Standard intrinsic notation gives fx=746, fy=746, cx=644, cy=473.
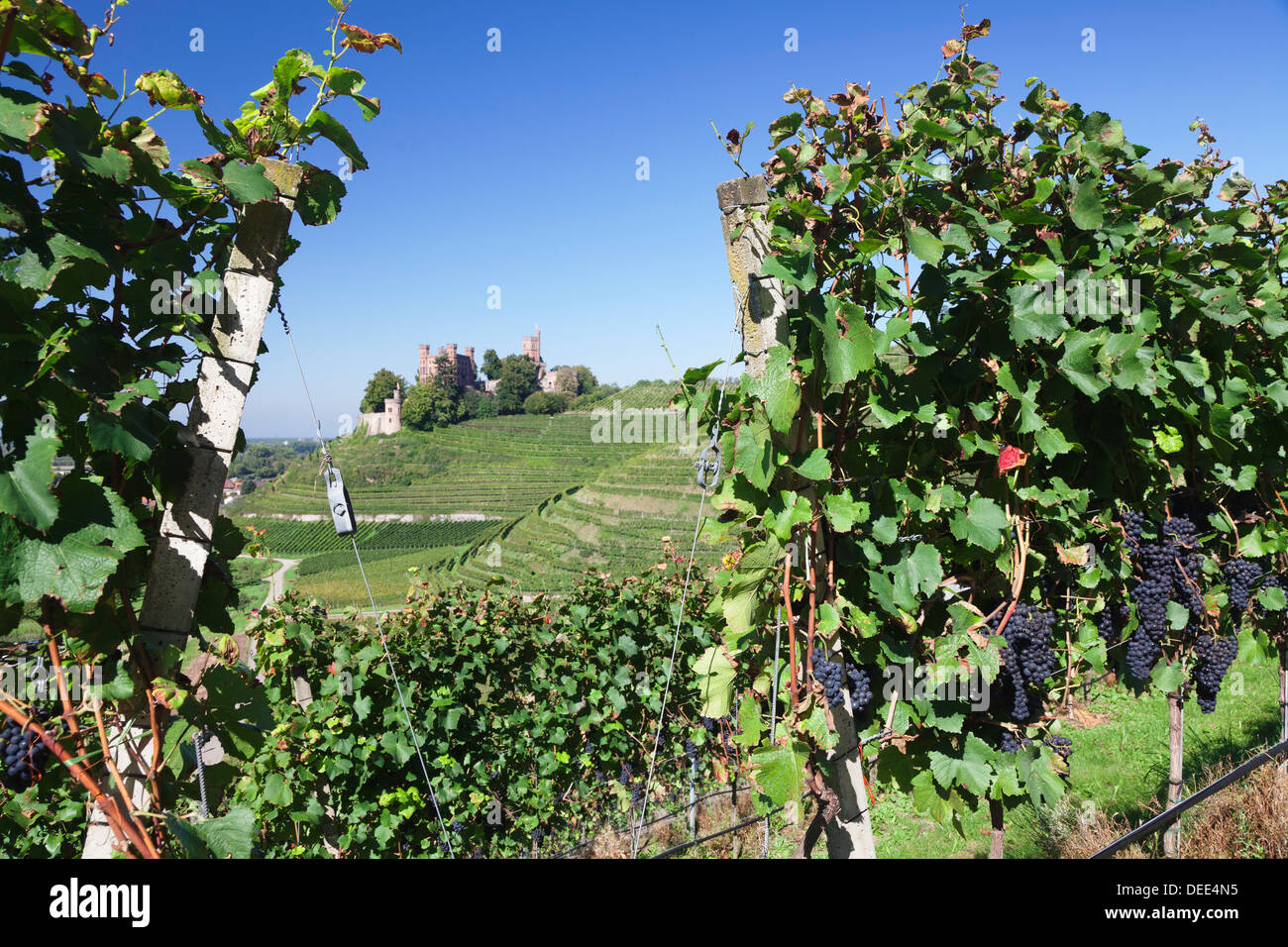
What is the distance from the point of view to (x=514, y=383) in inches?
3366

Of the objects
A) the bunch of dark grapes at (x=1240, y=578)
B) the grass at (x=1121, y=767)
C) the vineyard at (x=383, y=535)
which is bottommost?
the vineyard at (x=383, y=535)

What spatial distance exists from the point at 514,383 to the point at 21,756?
8603 centimetres

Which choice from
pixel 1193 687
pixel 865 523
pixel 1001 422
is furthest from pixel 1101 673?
pixel 865 523

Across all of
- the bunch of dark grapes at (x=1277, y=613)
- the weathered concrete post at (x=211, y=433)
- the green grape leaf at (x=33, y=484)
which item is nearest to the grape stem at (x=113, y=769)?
the weathered concrete post at (x=211, y=433)

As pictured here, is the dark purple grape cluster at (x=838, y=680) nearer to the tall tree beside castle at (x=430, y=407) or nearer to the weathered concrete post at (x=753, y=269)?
the weathered concrete post at (x=753, y=269)

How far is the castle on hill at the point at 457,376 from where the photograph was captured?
7538cm

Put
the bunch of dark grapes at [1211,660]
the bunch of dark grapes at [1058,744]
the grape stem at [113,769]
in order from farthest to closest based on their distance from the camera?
the bunch of dark grapes at [1211,660] → the bunch of dark grapes at [1058,744] → the grape stem at [113,769]

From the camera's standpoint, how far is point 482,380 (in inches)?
3681

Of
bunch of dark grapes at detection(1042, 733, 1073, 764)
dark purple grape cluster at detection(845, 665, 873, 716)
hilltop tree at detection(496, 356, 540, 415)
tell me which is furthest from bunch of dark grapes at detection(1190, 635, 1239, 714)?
hilltop tree at detection(496, 356, 540, 415)

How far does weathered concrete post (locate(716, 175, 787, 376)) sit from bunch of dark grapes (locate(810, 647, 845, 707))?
0.68 m

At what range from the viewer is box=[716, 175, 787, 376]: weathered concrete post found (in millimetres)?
1637

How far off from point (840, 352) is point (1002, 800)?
153 cm

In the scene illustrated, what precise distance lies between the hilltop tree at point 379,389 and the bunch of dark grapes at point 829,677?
79.9 m
